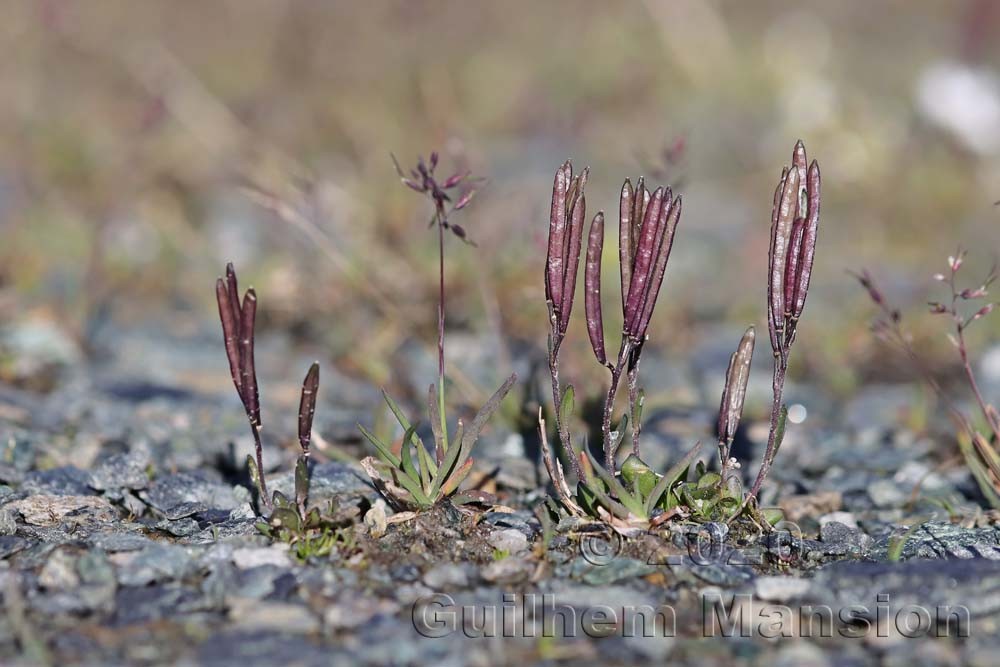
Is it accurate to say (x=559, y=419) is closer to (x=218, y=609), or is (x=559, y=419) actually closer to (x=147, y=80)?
(x=218, y=609)

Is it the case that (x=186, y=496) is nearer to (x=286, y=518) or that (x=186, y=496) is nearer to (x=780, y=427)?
(x=286, y=518)

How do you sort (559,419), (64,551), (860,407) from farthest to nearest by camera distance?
(860,407) → (559,419) → (64,551)

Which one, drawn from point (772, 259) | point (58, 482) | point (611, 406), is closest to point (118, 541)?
point (58, 482)

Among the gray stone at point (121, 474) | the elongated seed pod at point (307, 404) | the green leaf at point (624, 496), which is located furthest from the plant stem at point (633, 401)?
the gray stone at point (121, 474)

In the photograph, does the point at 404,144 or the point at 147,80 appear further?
the point at 404,144

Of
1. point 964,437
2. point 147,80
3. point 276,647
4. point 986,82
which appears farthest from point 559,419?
point 986,82

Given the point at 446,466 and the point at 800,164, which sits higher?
the point at 800,164
